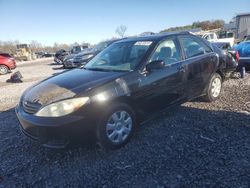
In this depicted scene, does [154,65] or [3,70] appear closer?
[154,65]

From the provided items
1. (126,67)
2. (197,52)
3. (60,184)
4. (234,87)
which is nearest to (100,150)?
(60,184)

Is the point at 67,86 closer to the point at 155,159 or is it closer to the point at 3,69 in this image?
the point at 155,159

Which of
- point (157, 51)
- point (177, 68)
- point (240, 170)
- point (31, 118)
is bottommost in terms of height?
point (240, 170)

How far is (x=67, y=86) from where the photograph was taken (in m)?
3.76

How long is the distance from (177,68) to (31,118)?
2642 mm

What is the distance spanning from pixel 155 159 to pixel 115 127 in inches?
29.5

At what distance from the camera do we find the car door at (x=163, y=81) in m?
4.07

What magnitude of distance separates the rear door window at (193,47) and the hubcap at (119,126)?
1949 millimetres

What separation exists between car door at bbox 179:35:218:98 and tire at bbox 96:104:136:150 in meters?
1.52

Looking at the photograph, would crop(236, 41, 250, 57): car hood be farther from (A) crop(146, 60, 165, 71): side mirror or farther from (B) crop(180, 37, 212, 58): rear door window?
(A) crop(146, 60, 165, 71): side mirror

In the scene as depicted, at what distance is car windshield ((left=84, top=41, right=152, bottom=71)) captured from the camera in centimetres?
425

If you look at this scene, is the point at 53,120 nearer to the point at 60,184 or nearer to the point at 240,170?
the point at 60,184

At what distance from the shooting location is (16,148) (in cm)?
418

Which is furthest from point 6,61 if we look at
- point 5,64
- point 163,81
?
point 163,81
